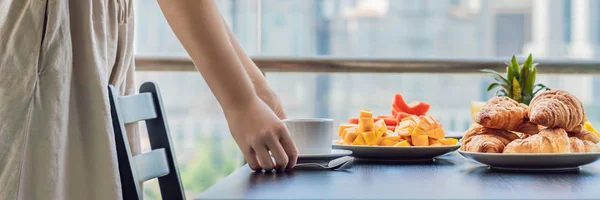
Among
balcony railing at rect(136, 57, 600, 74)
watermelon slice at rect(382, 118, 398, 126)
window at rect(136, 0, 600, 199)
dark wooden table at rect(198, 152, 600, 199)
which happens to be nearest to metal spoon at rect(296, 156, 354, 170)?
dark wooden table at rect(198, 152, 600, 199)

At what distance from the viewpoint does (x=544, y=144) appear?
3.03ft

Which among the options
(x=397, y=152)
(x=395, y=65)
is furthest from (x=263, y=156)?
(x=395, y=65)

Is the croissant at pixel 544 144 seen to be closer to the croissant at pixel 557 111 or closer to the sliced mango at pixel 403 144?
the croissant at pixel 557 111

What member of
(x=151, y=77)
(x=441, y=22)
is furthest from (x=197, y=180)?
(x=441, y=22)

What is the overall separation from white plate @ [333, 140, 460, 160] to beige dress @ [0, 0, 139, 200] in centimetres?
37

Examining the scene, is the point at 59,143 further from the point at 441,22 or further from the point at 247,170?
the point at 441,22

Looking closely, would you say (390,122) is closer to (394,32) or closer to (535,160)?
(535,160)

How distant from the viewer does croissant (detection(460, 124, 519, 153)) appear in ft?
3.12

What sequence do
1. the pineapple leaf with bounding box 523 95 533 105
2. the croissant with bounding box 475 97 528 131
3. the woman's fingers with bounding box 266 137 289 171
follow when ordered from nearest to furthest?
1. the woman's fingers with bounding box 266 137 289 171
2. the croissant with bounding box 475 97 528 131
3. the pineapple leaf with bounding box 523 95 533 105

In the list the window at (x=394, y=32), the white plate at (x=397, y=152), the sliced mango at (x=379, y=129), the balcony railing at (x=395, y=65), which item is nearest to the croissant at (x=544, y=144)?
the white plate at (x=397, y=152)

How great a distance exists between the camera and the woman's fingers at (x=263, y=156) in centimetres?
87

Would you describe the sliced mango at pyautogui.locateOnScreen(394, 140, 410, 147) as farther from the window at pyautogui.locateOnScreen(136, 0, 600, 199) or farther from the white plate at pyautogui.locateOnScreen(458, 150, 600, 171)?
the window at pyautogui.locateOnScreen(136, 0, 600, 199)

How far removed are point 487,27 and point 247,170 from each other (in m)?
3.73

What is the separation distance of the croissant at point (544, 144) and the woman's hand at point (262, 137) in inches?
11.7
